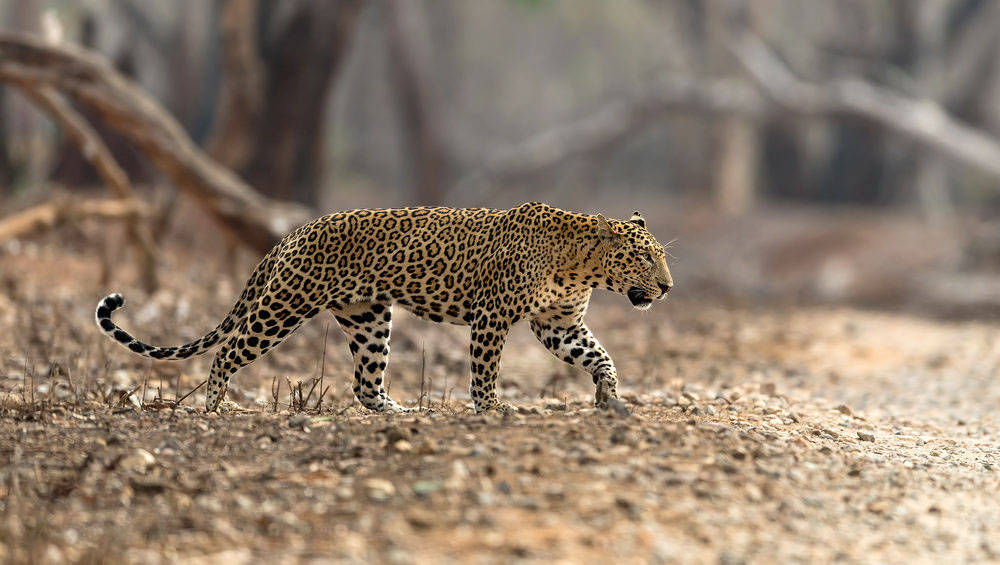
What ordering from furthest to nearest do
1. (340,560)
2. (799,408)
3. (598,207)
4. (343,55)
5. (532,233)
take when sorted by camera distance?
1. (598,207)
2. (343,55)
3. (799,408)
4. (532,233)
5. (340,560)

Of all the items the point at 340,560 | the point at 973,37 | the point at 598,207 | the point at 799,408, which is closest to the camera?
the point at 340,560

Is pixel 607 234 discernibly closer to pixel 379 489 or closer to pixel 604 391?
pixel 604 391

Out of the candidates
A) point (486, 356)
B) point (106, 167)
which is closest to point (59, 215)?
point (106, 167)

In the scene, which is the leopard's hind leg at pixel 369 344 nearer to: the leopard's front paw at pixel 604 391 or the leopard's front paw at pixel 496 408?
the leopard's front paw at pixel 496 408

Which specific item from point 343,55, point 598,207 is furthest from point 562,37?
point 343,55

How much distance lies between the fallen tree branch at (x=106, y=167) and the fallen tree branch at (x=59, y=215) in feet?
0.26

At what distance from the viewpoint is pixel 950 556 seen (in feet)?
15.4

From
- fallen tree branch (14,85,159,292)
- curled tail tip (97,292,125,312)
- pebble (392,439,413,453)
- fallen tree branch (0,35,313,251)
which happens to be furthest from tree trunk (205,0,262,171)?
pebble (392,439,413,453)

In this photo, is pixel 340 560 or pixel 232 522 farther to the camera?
pixel 232 522

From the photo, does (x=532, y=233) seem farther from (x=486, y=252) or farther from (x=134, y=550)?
(x=134, y=550)

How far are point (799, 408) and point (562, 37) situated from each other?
4127cm

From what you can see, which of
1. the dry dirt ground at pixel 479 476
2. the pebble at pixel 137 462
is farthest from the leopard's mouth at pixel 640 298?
the pebble at pixel 137 462

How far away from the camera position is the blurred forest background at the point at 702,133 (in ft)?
52.5

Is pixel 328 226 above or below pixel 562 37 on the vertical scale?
below
